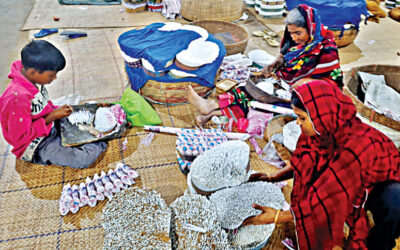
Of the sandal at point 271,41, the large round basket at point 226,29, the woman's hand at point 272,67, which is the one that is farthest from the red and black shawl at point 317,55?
the sandal at point 271,41

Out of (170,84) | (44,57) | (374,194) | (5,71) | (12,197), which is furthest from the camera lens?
(5,71)

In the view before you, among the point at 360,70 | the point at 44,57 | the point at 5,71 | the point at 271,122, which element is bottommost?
the point at 5,71

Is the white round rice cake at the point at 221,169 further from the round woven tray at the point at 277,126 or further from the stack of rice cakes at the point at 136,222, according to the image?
the round woven tray at the point at 277,126

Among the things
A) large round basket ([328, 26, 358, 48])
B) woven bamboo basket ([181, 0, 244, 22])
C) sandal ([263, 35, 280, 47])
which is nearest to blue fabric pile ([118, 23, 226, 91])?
sandal ([263, 35, 280, 47])

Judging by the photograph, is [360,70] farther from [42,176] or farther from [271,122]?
[42,176]

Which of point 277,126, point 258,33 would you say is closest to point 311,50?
point 277,126

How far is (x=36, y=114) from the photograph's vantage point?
6.74ft

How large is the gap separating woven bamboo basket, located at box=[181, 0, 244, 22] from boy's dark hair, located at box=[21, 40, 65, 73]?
315 centimetres

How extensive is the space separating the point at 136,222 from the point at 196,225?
0.31 m

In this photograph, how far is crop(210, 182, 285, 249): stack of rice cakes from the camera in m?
1.52

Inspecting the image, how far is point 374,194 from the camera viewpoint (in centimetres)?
139

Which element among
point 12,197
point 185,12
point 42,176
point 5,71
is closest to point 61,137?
point 42,176

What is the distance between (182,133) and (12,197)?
4.12 ft

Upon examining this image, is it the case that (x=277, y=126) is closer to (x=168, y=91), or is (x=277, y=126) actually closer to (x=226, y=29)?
(x=168, y=91)
